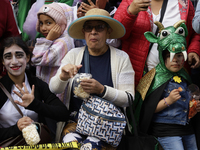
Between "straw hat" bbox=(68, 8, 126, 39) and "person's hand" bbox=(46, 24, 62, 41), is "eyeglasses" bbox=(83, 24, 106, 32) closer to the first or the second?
"straw hat" bbox=(68, 8, 126, 39)

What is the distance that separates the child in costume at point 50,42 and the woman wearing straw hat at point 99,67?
1.03ft

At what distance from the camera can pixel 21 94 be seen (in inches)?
87.1

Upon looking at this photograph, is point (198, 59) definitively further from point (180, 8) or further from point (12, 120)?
point (12, 120)

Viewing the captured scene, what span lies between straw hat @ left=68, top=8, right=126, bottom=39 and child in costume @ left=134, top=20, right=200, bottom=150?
30cm

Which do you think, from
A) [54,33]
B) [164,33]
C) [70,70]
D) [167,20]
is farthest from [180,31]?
[54,33]

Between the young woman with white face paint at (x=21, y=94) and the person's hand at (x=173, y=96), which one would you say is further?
the person's hand at (x=173, y=96)

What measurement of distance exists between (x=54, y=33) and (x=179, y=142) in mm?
1884

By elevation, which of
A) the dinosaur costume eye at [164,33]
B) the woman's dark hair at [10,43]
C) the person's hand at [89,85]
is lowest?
the person's hand at [89,85]

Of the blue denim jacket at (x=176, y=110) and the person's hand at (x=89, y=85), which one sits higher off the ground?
the person's hand at (x=89, y=85)

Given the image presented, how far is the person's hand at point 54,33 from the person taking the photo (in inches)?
116

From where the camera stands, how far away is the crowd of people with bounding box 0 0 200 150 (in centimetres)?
234

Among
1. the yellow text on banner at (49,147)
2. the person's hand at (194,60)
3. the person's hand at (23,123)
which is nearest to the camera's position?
the yellow text on banner at (49,147)

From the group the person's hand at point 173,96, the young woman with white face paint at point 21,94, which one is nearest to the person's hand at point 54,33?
the young woman with white face paint at point 21,94

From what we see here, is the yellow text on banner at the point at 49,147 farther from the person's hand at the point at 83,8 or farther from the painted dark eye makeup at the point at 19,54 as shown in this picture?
the person's hand at the point at 83,8
